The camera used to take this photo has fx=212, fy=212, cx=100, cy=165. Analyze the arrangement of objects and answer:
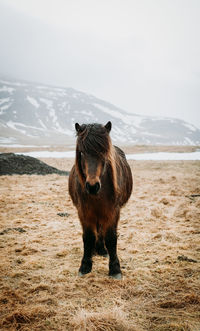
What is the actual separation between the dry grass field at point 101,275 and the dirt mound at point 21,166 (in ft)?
26.7

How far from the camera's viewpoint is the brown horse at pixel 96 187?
314 cm

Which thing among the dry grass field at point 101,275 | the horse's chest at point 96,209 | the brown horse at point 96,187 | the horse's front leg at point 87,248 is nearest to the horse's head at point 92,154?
the brown horse at point 96,187

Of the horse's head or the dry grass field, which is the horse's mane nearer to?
the horse's head

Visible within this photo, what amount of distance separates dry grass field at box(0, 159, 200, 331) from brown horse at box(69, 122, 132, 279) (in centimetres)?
49

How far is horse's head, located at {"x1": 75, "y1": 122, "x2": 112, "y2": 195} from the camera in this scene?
2980mm

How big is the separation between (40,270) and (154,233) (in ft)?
10.3

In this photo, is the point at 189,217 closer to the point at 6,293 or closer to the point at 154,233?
the point at 154,233

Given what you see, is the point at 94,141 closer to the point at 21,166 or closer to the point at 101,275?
the point at 101,275

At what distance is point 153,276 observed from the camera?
3.75 metres

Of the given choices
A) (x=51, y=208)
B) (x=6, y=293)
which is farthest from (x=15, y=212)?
(x=6, y=293)

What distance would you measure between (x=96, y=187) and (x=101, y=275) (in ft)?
6.56

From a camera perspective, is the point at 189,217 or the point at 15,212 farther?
the point at 15,212

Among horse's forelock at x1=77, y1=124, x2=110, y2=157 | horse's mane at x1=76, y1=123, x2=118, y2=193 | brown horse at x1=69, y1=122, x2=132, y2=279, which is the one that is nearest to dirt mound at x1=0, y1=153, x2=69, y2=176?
brown horse at x1=69, y1=122, x2=132, y2=279

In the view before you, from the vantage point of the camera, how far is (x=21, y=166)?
16.3 m
